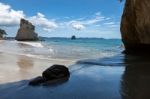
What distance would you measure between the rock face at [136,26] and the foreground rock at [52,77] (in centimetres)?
1018

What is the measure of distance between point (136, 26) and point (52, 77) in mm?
12947

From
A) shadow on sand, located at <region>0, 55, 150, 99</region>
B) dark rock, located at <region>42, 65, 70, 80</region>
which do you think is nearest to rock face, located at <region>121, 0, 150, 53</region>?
shadow on sand, located at <region>0, 55, 150, 99</region>

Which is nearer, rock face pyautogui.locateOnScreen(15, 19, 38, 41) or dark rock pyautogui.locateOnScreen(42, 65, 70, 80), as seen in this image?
dark rock pyautogui.locateOnScreen(42, 65, 70, 80)

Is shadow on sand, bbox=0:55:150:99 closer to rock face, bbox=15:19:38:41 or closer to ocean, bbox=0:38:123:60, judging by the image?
ocean, bbox=0:38:123:60

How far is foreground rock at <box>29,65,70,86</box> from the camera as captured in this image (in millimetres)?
9320

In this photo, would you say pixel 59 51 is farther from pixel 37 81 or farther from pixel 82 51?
pixel 37 81

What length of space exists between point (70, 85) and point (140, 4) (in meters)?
12.7

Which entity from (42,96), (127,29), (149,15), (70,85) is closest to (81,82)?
(70,85)

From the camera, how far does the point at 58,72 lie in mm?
10430

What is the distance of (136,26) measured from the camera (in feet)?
69.3

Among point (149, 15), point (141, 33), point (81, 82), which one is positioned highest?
point (149, 15)

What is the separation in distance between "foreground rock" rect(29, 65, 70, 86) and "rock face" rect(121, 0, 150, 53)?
10181mm

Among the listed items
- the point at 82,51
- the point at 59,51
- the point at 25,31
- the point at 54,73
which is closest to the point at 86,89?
the point at 54,73

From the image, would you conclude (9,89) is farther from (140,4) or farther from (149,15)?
(140,4)
